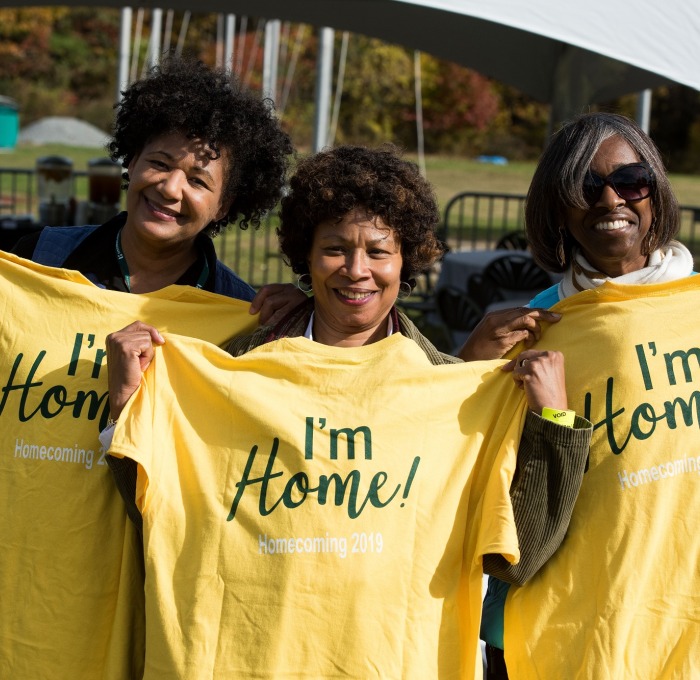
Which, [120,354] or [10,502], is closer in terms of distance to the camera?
[120,354]

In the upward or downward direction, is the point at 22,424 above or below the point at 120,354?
below

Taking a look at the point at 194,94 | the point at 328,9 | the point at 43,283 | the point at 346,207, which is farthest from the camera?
the point at 328,9

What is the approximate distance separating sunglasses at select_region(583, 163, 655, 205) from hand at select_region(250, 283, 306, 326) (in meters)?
0.86

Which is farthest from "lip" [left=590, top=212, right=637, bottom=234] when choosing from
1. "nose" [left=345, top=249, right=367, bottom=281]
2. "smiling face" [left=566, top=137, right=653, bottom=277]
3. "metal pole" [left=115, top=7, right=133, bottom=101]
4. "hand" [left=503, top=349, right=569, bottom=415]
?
"metal pole" [left=115, top=7, right=133, bottom=101]

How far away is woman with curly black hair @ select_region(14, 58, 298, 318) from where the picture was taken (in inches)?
119

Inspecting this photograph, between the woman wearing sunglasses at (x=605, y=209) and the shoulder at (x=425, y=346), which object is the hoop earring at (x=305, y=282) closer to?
the shoulder at (x=425, y=346)

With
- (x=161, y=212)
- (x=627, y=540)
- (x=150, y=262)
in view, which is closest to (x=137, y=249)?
(x=150, y=262)

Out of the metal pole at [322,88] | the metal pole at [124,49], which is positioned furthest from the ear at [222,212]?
the metal pole at [124,49]

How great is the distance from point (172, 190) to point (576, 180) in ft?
3.74

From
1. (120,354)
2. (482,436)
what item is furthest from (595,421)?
(120,354)

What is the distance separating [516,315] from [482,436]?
1.18ft

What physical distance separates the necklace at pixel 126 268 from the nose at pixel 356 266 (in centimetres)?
65

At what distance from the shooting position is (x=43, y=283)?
116 inches

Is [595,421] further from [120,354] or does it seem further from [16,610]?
[16,610]
